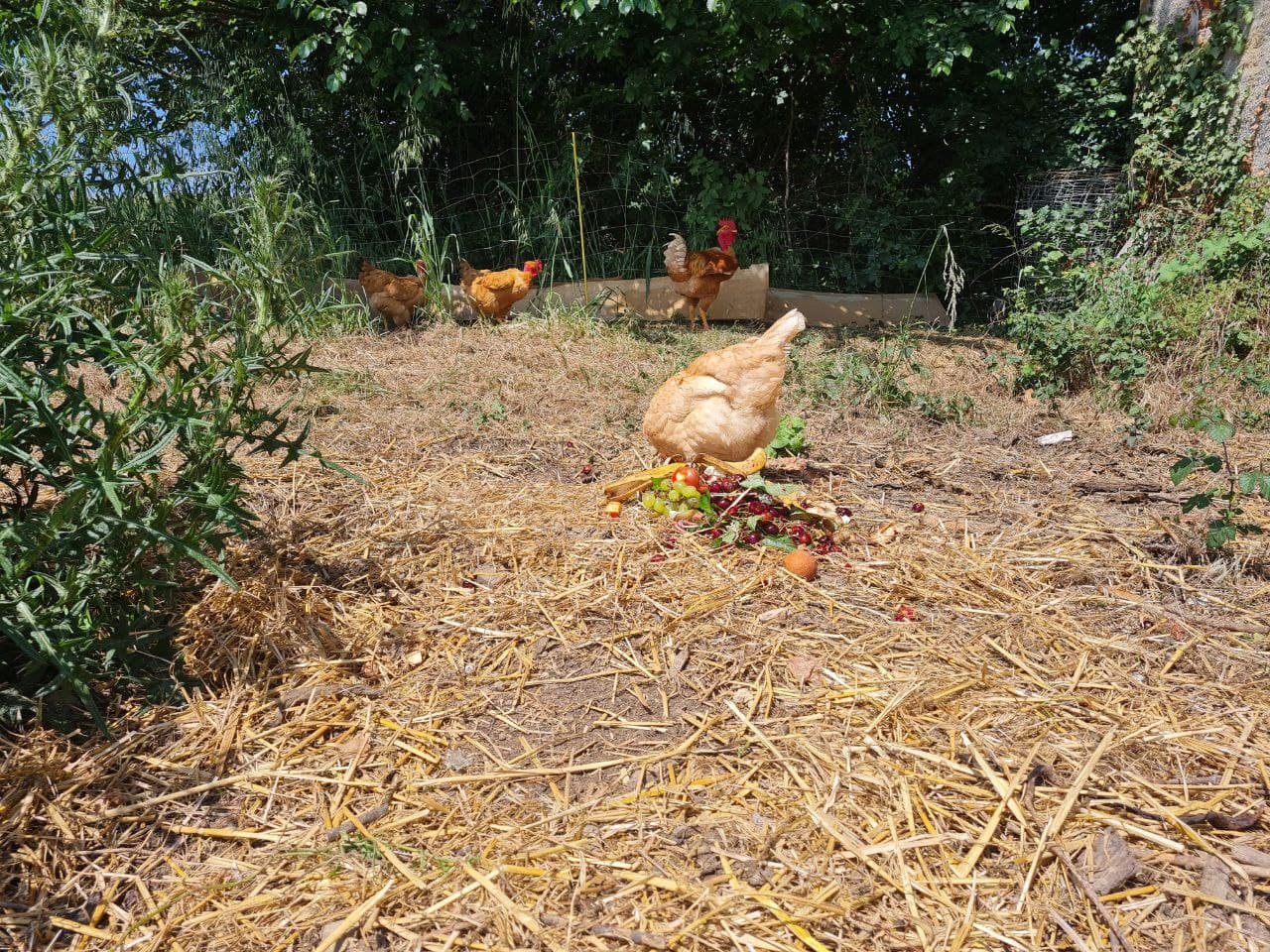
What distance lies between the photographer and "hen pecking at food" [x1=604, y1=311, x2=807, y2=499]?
2.72 metres

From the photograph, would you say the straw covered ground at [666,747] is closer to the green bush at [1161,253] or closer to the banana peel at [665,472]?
the banana peel at [665,472]

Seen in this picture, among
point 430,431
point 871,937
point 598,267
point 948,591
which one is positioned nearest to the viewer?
point 871,937

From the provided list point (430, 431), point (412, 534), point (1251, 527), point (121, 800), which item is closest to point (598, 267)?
point (430, 431)

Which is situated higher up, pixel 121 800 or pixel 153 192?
pixel 153 192

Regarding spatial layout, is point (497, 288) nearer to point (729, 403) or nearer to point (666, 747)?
point (729, 403)

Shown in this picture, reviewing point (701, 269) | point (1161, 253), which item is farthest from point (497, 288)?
point (1161, 253)

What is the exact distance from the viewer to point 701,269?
21.1 feet

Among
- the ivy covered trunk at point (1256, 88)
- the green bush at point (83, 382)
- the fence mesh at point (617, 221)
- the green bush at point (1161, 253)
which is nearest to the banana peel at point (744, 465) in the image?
the green bush at point (83, 382)

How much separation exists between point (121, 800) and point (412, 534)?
113 centimetres

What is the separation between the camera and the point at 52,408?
63.6 inches

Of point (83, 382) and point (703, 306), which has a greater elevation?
point (83, 382)

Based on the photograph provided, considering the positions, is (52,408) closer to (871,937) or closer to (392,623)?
(392,623)

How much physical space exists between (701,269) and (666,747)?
5094mm

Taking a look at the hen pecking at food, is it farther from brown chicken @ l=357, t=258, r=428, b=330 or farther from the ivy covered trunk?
the ivy covered trunk
